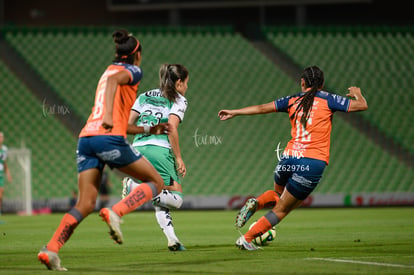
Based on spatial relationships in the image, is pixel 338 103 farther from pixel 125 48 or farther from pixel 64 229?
pixel 64 229

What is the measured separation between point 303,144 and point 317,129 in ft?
0.72

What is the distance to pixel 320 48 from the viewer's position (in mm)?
22391

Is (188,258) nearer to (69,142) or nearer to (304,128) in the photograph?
(304,128)

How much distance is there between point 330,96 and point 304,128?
1.44ft

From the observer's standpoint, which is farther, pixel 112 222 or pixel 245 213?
pixel 245 213

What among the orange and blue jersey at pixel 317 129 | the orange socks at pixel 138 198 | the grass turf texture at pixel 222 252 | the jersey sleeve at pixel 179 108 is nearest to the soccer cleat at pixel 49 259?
the grass turf texture at pixel 222 252

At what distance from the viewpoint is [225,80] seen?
21578mm

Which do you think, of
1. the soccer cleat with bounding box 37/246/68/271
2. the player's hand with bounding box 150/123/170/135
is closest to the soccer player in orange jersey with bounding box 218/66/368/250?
the player's hand with bounding box 150/123/170/135

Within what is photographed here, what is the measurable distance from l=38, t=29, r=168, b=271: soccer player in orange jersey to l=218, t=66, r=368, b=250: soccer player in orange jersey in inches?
69.6

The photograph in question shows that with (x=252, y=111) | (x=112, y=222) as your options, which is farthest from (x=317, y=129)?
(x=112, y=222)

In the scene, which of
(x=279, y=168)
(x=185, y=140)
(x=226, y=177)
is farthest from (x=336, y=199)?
(x=279, y=168)

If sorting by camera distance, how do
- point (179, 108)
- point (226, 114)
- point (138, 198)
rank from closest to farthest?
1. point (138, 198)
2. point (226, 114)
3. point (179, 108)

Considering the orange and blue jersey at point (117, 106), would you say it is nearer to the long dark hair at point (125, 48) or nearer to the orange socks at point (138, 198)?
the long dark hair at point (125, 48)

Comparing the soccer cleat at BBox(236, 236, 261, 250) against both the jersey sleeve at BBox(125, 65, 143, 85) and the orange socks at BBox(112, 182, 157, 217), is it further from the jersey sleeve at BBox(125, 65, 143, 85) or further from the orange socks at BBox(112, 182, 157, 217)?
the jersey sleeve at BBox(125, 65, 143, 85)
